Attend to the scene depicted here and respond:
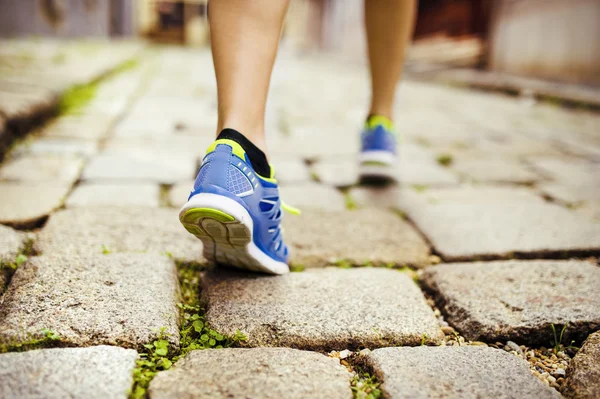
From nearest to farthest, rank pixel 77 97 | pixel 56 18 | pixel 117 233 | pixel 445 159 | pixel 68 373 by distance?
pixel 68 373, pixel 117 233, pixel 445 159, pixel 77 97, pixel 56 18

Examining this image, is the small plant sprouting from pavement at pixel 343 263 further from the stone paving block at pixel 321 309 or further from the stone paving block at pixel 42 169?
the stone paving block at pixel 42 169

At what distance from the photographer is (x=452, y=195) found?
67.4 inches

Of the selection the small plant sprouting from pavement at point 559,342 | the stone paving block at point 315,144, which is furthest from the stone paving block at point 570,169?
the small plant sprouting from pavement at point 559,342

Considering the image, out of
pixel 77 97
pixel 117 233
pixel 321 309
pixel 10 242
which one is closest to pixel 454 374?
pixel 321 309

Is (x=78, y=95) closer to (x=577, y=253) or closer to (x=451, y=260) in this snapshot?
(x=451, y=260)

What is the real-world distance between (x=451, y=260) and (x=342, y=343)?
1.62ft

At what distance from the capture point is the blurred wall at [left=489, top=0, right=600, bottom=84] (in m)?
4.23

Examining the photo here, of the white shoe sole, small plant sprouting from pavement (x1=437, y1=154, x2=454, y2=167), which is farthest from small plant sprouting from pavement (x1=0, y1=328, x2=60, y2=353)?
small plant sprouting from pavement (x1=437, y1=154, x2=454, y2=167)

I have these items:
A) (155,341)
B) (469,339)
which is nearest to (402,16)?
(469,339)

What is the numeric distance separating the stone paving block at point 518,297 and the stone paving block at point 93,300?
55 centimetres

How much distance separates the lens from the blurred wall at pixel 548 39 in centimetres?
423

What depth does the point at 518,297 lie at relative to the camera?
1012 millimetres

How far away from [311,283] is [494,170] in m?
1.27

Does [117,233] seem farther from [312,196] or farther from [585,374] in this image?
[585,374]
